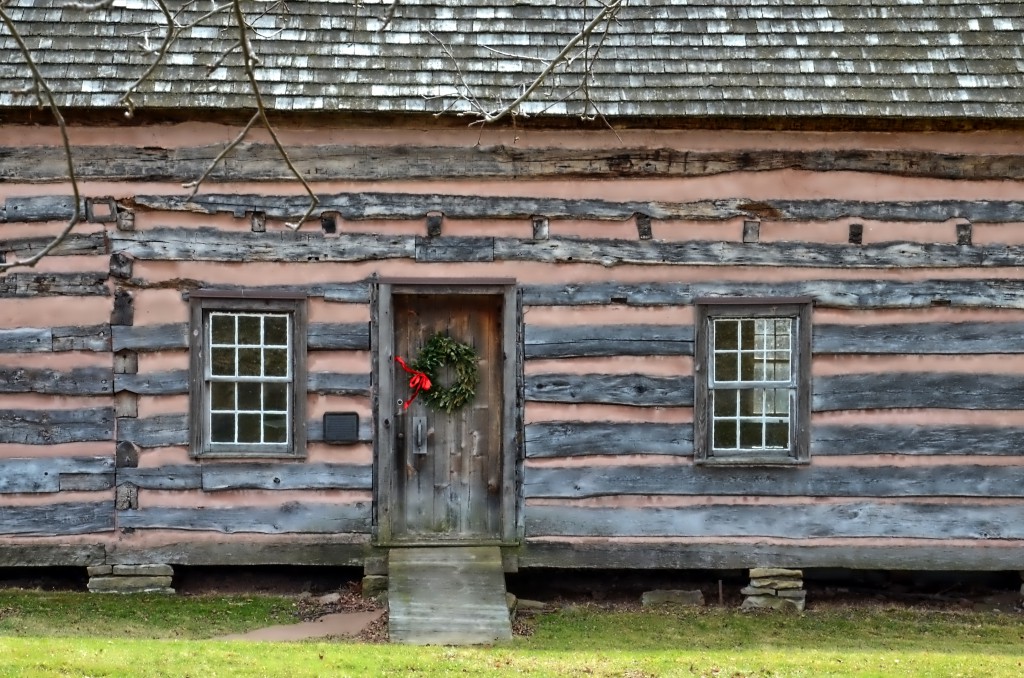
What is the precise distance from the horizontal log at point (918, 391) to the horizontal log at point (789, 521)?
858 mm

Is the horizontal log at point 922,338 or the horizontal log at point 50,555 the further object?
the horizontal log at point 922,338

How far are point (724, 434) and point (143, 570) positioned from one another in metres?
4.97

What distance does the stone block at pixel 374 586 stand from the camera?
359 inches

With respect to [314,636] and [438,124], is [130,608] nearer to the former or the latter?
[314,636]

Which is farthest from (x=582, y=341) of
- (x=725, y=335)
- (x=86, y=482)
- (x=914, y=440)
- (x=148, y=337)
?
(x=86, y=482)

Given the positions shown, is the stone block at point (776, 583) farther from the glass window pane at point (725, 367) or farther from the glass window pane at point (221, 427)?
the glass window pane at point (221, 427)

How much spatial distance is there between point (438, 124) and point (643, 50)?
1.82 metres

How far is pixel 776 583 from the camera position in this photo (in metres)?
9.38

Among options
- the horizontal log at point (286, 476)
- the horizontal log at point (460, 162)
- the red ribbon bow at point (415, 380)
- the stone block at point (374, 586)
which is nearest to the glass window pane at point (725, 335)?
the horizontal log at point (460, 162)

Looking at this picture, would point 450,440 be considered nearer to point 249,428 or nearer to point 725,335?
point 249,428

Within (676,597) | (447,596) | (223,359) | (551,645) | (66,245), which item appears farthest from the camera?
(676,597)

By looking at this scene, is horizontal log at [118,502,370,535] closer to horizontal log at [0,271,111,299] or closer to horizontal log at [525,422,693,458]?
horizontal log at [525,422,693,458]

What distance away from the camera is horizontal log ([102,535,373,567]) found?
30.0ft

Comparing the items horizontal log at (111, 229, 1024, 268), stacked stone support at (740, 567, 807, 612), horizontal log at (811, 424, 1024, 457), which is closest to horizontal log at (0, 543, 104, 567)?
horizontal log at (111, 229, 1024, 268)
